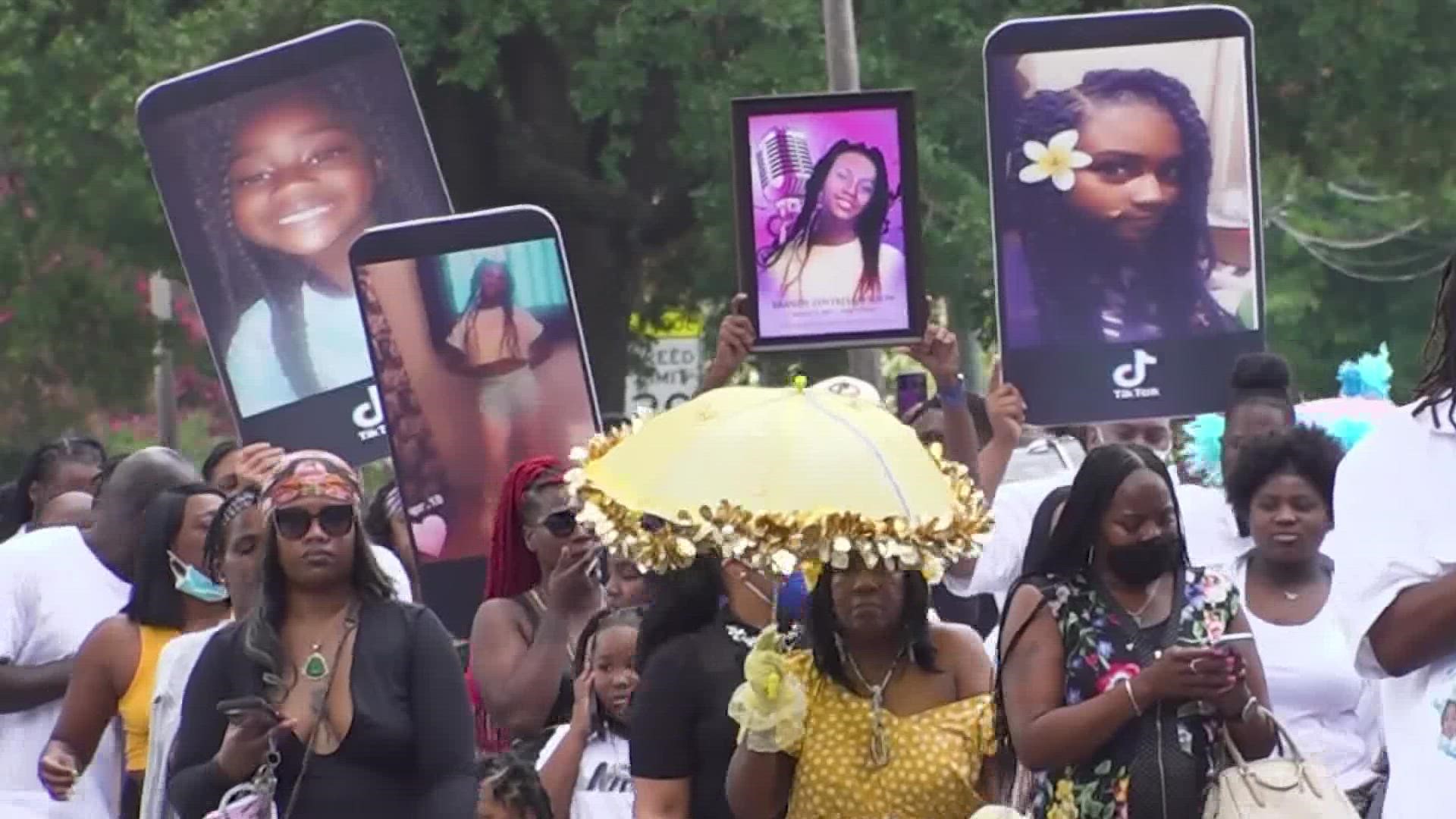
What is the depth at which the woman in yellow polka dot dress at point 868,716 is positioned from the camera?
6.15m

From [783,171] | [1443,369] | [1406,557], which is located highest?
[1443,369]

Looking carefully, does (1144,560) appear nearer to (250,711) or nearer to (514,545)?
(250,711)

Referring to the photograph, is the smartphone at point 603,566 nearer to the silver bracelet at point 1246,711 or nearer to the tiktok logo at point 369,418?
the silver bracelet at point 1246,711

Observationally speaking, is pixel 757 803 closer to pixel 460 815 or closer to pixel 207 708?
pixel 460 815

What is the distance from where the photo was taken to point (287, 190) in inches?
427

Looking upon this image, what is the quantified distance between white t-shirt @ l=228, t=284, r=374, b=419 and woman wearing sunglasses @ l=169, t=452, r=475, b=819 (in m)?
3.82

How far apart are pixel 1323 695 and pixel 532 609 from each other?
1.84m

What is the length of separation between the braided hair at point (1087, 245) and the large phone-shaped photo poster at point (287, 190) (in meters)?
2.54

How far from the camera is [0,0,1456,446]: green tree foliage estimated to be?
64.5 feet

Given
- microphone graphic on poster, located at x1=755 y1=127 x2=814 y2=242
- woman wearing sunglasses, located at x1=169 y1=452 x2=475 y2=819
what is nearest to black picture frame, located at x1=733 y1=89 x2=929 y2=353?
microphone graphic on poster, located at x1=755 y1=127 x2=814 y2=242

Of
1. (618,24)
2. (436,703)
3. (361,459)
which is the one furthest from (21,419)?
(436,703)

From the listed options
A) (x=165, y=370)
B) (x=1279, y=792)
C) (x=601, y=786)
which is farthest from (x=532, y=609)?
(x=165, y=370)

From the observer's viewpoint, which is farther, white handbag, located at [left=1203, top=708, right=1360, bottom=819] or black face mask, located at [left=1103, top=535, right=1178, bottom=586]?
black face mask, located at [left=1103, top=535, right=1178, bottom=586]

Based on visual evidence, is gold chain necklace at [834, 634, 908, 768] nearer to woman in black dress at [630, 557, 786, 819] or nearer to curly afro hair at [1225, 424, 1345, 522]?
woman in black dress at [630, 557, 786, 819]
